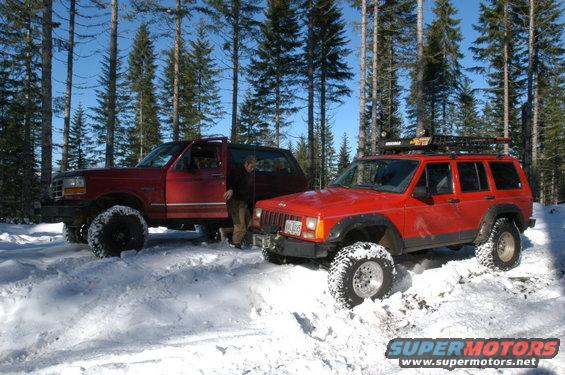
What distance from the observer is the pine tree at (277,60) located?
24.1 meters

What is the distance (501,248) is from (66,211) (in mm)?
7179

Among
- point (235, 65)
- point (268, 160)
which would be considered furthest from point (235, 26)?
point (268, 160)

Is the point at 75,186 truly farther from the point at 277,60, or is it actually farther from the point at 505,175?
the point at 277,60

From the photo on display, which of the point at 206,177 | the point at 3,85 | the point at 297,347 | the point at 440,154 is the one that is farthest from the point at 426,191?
the point at 3,85

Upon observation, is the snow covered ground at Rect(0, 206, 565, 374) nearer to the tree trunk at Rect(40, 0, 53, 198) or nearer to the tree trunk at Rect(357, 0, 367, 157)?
the tree trunk at Rect(40, 0, 53, 198)

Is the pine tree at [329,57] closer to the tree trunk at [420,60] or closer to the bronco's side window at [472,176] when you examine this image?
the tree trunk at [420,60]

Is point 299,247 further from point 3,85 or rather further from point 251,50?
point 3,85

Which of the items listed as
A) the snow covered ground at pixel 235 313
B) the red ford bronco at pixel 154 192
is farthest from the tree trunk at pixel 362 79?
the snow covered ground at pixel 235 313

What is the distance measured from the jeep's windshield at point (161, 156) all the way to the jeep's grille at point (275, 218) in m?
2.81

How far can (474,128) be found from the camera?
136ft

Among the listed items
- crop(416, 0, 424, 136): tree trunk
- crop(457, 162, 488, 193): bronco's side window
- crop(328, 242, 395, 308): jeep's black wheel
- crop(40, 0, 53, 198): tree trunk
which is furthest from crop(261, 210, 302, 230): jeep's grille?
crop(416, 0, 424, 136): tree trunk

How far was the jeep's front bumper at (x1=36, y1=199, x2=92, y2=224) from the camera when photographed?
21.9ft

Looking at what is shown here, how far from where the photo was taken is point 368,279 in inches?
199

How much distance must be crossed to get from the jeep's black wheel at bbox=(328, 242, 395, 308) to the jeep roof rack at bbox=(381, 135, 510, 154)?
245 centimetres
